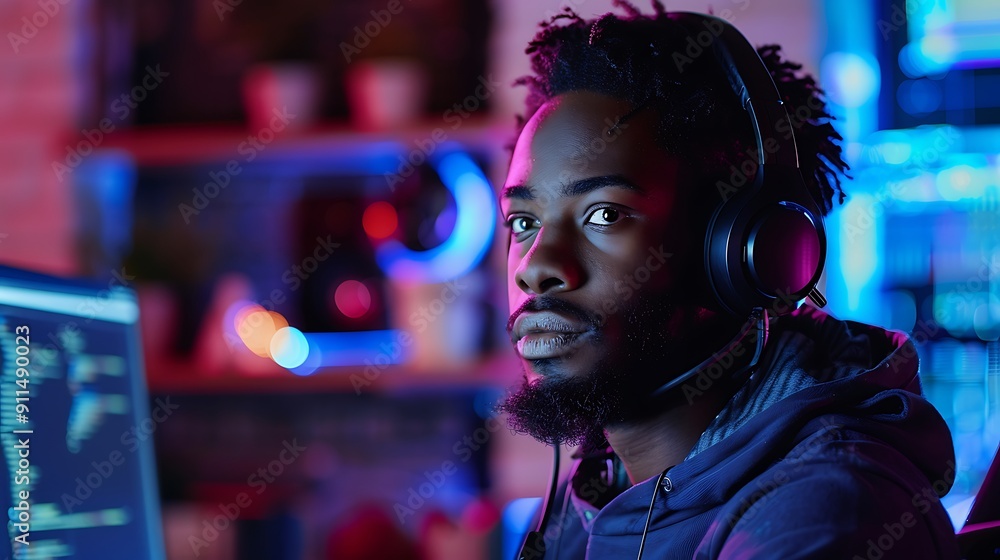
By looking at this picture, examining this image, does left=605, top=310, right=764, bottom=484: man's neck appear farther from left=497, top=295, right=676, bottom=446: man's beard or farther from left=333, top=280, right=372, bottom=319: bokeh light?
left=333, top=280, right=372, bottom=319: bokeh light

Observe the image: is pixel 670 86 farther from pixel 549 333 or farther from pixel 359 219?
pixel 359 219

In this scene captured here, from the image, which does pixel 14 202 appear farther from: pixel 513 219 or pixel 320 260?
pixel 513 219

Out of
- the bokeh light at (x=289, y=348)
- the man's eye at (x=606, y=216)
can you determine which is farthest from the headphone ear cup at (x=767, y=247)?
the bokeh light at (x=289, y=348)

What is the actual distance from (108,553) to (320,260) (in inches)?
49.4

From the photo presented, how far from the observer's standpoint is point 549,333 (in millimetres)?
947

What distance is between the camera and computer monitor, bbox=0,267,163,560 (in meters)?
0.85

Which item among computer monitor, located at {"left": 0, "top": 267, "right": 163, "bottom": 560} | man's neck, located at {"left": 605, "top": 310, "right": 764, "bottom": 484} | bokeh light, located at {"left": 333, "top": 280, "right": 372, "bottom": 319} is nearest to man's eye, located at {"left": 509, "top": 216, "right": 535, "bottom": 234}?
man's neck, located at {"left": 605, "top": 310, "right": 764, "bottom": 484}

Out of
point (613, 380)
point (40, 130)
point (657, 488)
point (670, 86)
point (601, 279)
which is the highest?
point (40, 130)

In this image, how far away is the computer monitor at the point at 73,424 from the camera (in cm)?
85

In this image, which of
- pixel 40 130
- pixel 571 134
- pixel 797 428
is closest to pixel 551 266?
pixel 571 134

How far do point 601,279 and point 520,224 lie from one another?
152 mm

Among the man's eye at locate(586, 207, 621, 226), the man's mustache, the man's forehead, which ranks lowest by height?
the man's mustache

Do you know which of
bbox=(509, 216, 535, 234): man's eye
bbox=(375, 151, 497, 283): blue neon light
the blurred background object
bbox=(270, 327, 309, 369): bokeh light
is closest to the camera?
bbox=(509, 216, 535, 234): man's eye

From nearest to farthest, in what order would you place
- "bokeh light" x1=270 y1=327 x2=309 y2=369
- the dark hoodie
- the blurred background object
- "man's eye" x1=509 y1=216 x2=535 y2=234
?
the dark hoodie, "man's eye" x1=509 y1=216 x2=535 y2=234, the blurred background object, "bokeh light" x1=270 y1=327 x2=309 y2=369
